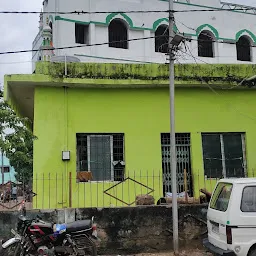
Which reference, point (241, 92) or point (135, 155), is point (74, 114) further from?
point (241, 92)

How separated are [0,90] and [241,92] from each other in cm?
634

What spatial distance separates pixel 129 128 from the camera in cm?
986

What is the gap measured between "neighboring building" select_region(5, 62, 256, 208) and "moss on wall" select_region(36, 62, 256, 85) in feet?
0.08

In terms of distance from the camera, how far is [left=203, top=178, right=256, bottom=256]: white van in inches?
229

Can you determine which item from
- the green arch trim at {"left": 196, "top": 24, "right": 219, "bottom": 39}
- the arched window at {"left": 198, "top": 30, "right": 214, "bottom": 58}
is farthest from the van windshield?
the arched window at {"left": 198, "top": 30, "right": 214, "bottom": 58}

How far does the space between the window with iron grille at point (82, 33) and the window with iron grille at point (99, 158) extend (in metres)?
11.7

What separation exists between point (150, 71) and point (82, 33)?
38.5 ft

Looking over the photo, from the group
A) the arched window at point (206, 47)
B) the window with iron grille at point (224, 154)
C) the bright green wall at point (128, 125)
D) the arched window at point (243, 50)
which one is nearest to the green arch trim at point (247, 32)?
the arched window at point (243, 50)

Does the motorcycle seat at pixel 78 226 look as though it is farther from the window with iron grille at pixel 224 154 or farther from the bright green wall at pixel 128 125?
the window with iron grille at pixel 224 154

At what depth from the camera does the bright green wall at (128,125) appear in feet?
30.8

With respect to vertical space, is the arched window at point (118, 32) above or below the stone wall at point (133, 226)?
above

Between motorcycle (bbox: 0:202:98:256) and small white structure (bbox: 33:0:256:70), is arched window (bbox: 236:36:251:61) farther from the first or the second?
motorcycle (bbox: 0:202:98:256)

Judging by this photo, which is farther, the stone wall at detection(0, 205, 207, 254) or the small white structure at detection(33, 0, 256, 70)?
the small white structure at detection(33, 0, 256, 70)

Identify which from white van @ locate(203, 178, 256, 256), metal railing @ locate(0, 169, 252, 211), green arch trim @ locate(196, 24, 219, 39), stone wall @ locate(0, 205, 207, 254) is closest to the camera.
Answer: white van @ locate(203, 178, 256, 256)
